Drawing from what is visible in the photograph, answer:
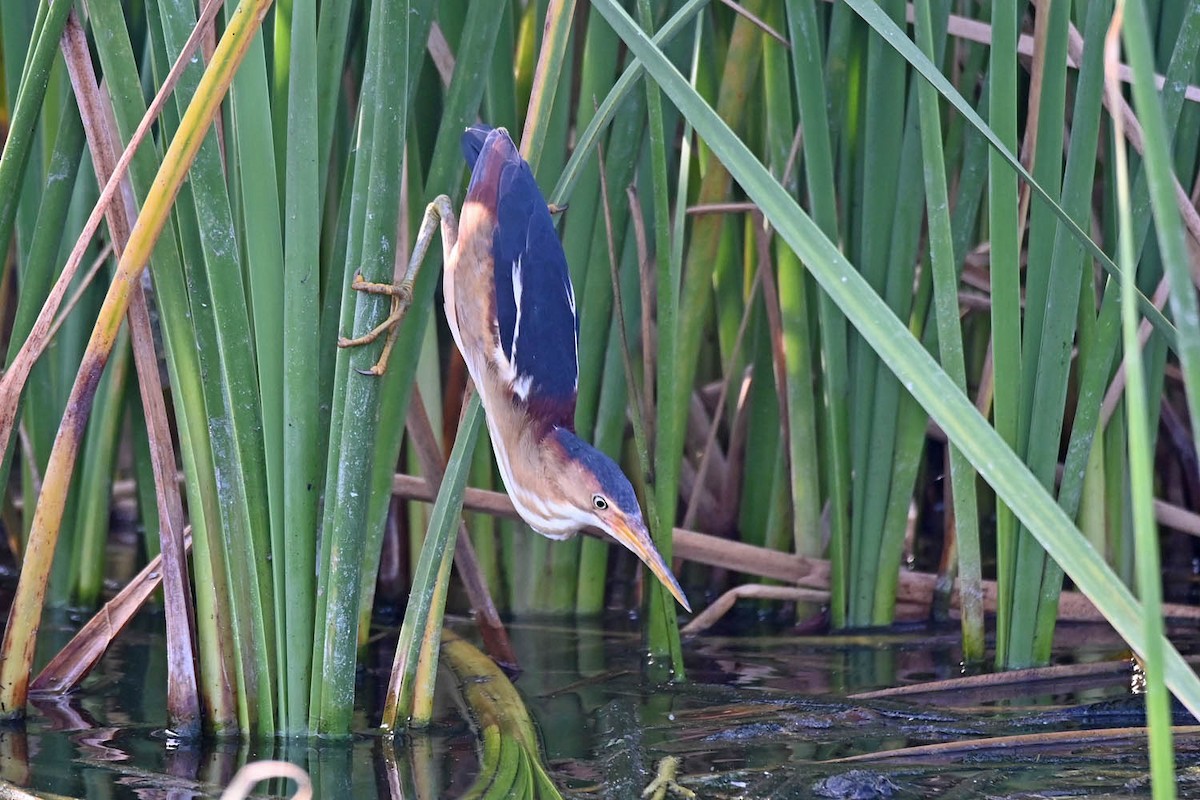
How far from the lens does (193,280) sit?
2.02m

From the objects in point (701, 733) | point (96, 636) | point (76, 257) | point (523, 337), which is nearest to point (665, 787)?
point (701, 733)

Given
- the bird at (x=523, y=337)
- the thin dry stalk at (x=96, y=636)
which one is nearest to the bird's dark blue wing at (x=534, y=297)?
the bird at (x=523, y=337)

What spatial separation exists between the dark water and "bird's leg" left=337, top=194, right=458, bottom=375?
67 cm

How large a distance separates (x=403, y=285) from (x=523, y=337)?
0.23 m

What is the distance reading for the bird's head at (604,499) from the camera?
1954mm

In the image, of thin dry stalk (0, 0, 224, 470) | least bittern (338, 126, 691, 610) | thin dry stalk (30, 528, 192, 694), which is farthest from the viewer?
thin dry stalk (30, 528, 192, 694)

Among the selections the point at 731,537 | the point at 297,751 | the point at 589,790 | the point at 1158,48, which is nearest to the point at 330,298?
the point at 297,751

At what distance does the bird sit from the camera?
220cm

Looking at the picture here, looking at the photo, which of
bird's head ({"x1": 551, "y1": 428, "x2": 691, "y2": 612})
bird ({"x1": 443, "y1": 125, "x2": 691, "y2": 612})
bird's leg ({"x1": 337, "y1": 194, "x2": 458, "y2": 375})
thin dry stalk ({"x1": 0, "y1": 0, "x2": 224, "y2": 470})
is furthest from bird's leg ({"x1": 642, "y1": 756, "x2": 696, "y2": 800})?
thin dry stalk ({"x1": 0, "y1": 0, "x2": 224, "y2": 470})

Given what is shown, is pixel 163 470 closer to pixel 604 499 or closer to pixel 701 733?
pixel 604 499

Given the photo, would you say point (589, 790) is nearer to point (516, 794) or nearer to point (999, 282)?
point (516, 794)

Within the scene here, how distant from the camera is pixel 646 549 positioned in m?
1.95

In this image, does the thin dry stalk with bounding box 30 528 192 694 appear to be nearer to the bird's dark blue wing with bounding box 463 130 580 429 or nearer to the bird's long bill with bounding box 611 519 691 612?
the bird's dark blue wing with bounding box 463 130 580 429

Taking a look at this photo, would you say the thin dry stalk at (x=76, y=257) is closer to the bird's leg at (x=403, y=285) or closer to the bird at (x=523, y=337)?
the bird's leg at (x=403, y=285)
